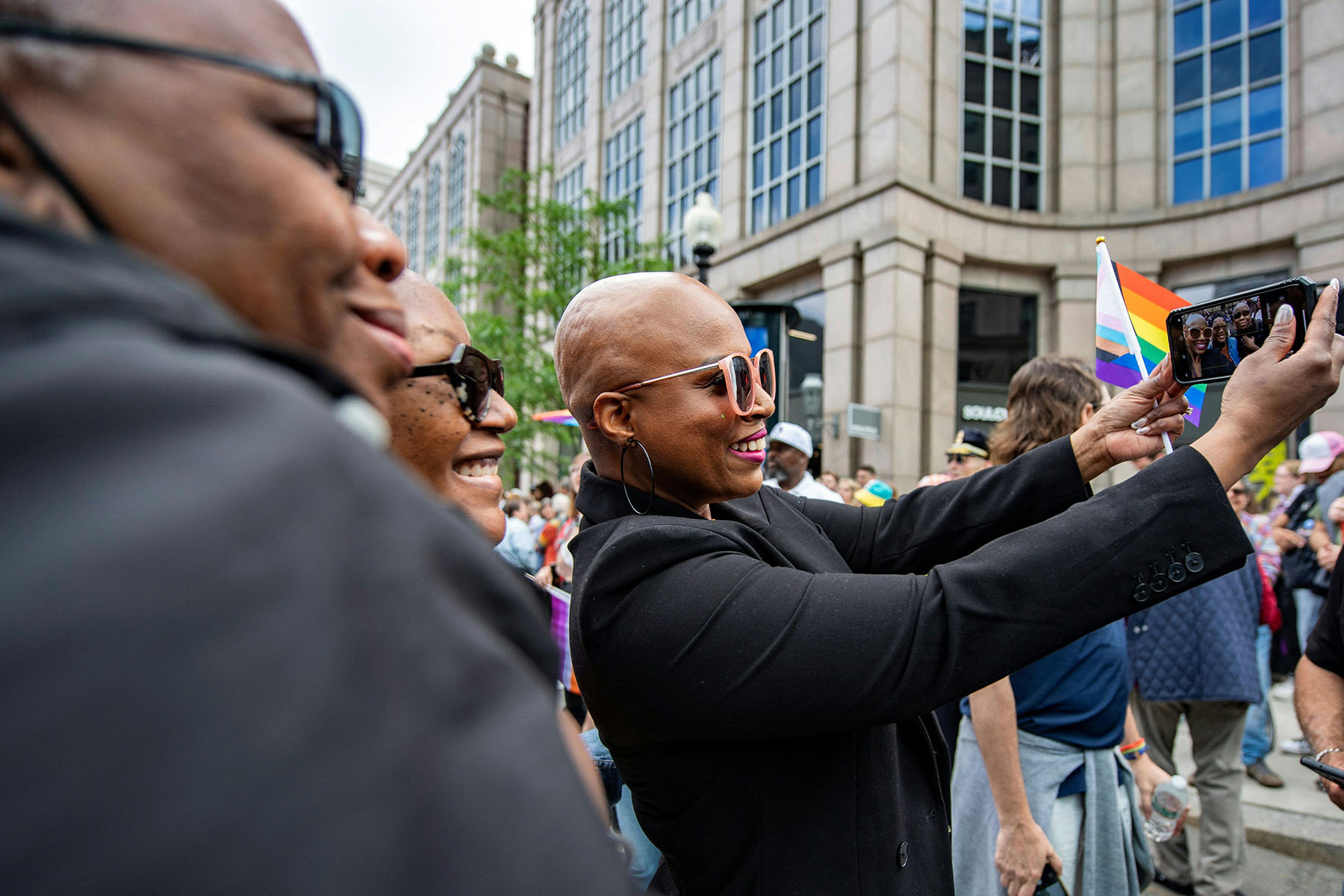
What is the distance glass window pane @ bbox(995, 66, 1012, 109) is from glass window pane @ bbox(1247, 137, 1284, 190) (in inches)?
191

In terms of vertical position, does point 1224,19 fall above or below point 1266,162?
above

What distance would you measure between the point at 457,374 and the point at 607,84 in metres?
28.3

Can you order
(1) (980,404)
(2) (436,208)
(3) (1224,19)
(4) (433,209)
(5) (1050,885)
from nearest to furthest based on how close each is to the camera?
(5) (1050,885), (3) (1224,19), (1) (980,404), (2) (436,208), (4) (433,209)

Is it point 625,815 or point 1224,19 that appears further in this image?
point 1224,19

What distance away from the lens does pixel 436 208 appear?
143 feet

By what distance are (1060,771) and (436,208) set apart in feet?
149

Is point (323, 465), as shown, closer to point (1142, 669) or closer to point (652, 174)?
point (1142, 669)

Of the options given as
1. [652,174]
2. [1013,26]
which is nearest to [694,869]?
Result: [1013,26]

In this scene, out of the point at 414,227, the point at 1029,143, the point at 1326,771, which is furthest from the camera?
the point at 414,227

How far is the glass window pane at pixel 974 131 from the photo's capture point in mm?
17188

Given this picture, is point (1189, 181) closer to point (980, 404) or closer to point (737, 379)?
point (980, 404)

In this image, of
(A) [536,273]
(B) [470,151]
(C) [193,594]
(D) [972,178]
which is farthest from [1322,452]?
(B) [470,151]

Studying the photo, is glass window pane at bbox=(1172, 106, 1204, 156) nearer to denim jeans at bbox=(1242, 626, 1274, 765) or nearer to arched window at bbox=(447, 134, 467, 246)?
denim jeans at bbox=(1242, 626, 1274, 765)

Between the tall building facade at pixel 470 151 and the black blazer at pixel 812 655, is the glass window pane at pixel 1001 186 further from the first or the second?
the tall building facade at pixel 470 151
